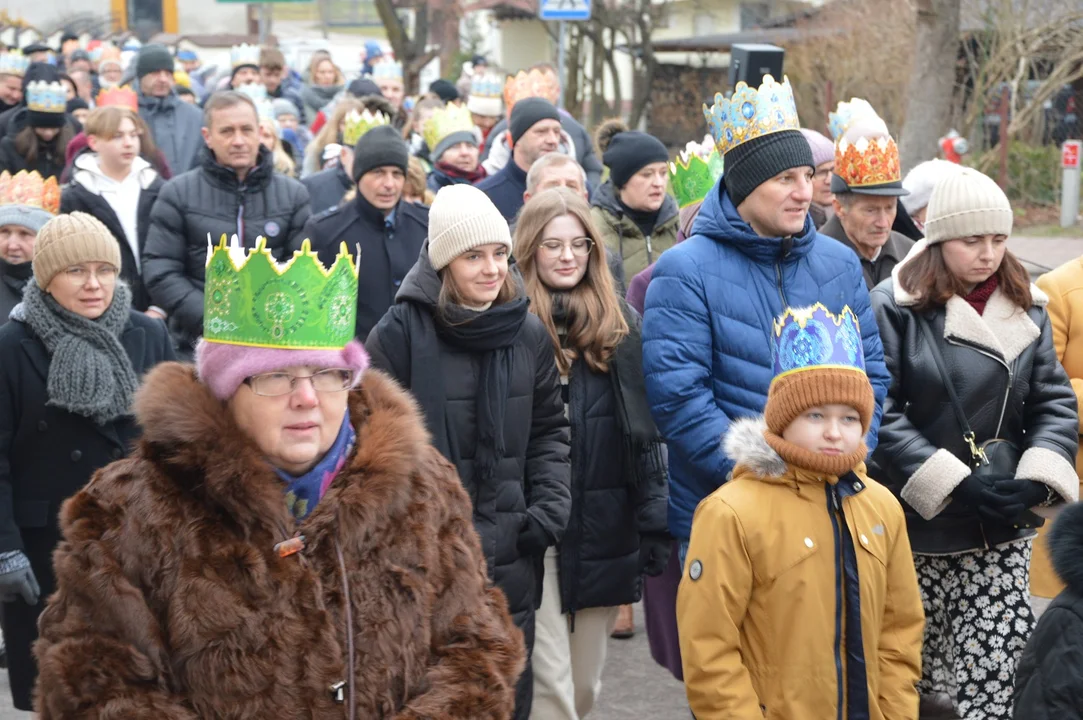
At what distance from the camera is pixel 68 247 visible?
5.69 metres

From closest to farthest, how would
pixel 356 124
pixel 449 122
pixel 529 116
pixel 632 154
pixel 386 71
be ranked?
pixel 632 154, pixel 529 116, pixel 356 124, pixel 449 122, pixel 386 71

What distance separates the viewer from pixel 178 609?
3037 mm

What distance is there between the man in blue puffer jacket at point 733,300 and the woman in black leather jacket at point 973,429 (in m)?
0.33

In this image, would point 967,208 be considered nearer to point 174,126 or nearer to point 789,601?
point 789,601

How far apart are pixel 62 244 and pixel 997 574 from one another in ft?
12.2

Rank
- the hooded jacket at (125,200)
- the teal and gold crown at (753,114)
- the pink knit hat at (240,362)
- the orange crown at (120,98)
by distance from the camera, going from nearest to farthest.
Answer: the pink knit hat at (240,362)
the teal and gold crown at (753,114)
the hooded jacket at (125,200)
the orange crown at (120,98)

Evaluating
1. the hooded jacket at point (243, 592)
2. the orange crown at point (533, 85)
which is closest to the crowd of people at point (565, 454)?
the hooded jacket at point (243, 592)

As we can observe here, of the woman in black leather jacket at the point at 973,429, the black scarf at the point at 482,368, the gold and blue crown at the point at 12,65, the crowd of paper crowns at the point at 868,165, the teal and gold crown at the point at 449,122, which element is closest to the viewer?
the black scarf at the point at 482,368

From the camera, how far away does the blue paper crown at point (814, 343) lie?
164 inches

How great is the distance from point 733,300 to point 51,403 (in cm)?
259

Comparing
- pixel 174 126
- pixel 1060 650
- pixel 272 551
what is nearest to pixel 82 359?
pixel 272 551

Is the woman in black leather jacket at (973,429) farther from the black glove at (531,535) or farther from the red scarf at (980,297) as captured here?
the black glove at (531,535)

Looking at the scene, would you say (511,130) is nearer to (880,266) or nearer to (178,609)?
(880,266)

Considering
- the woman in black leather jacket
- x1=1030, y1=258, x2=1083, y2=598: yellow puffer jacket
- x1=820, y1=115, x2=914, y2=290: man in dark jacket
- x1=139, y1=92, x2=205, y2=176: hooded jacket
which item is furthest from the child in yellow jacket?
x1=139, y1=92, x2=205, y2=176: hooded jacket
